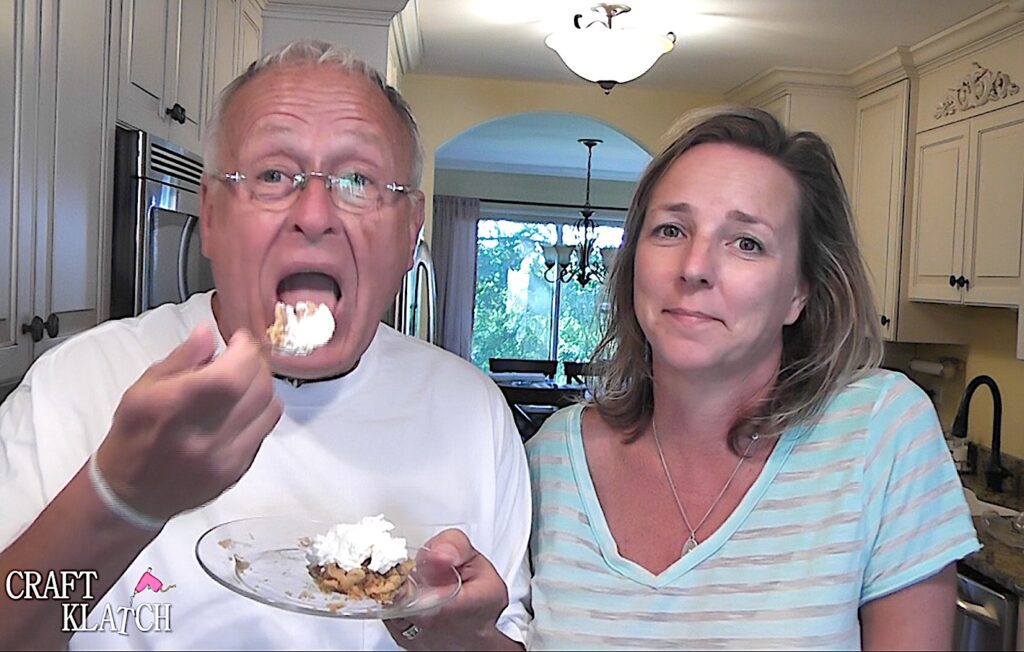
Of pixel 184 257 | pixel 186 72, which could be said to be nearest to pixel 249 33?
pixel 186 72

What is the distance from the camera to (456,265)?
8328mm

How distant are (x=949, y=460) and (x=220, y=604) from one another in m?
0.77

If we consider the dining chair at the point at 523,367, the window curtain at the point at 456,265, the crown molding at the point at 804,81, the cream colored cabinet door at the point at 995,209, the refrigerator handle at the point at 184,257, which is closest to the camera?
the refrigerator handle at the point at 184,257

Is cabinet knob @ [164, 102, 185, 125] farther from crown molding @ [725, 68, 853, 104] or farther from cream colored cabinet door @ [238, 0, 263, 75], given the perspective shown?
crown molding @ [725, 68, 853, 104]

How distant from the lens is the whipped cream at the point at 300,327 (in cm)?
92

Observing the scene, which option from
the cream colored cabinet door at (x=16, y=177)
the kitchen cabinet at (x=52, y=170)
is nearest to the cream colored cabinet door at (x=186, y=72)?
the kitchen cabinet at (x=52, y=170)

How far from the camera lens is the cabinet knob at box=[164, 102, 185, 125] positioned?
205cm

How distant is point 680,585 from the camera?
38.3 inches

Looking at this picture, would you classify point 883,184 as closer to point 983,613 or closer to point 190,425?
point 983,613

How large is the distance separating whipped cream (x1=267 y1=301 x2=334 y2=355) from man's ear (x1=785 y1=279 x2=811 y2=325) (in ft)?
1.81

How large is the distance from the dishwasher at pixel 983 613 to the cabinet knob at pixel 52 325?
190 cm

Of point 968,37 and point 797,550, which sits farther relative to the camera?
point 968,37

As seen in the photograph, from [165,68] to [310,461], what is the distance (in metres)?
1.35

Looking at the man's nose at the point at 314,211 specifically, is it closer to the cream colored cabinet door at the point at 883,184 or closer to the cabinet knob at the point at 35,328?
the cabinet knob at the point at 35,328
